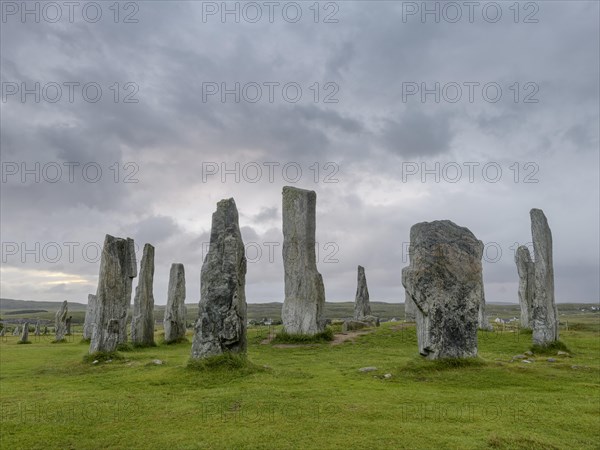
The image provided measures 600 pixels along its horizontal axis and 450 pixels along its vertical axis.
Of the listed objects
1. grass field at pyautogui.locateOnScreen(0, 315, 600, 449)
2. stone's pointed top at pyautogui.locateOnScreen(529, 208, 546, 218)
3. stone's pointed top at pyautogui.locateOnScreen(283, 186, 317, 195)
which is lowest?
grass field at pyautogui.locateOnScreen(0, 315, 600, 449)

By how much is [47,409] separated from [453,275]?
12291 millimetres

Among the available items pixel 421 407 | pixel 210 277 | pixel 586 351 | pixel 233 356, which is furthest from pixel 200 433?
pixel 586 351

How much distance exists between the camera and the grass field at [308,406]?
8.70 metres

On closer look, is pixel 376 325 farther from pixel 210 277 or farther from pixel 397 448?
pixel 397 448

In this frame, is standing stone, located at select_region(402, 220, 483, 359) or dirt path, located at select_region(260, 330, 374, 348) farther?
dirt path, located at select_region(260, 330, 374, 348)

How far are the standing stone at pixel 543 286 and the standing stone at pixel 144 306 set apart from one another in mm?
20929

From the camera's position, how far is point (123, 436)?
892 cm

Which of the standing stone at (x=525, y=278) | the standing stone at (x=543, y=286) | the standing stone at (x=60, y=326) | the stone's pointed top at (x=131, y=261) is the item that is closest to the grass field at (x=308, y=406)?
the standing stone at (x=543, y=286)

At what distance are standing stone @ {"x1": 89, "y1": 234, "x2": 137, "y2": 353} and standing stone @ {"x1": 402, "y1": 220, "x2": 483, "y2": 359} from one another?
13312mm

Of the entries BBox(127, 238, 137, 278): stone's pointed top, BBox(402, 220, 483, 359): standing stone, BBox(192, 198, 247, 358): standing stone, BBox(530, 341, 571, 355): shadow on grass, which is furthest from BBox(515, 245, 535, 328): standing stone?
BBox(127, 238, 137, 278): stone's pointed top

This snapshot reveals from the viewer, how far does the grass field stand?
8.70 m

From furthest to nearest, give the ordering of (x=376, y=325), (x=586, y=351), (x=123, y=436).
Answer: (x=376, y=325)
(x=586, y=351)
(x=123, y=436)

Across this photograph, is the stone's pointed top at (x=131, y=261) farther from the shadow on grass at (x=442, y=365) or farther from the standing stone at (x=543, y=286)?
the standing stone at (x=543, y=286)

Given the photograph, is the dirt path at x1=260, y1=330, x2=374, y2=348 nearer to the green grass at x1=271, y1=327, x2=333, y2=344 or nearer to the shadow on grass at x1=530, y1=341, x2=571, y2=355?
the green grass at x1=271, y1=327, x2=333, y2=344
